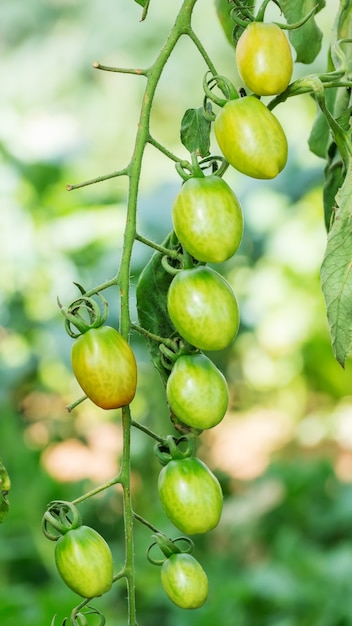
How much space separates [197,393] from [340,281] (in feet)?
0.37

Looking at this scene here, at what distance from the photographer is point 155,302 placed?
69 centimetres

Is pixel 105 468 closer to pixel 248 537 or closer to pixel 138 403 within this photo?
pixel 138 403

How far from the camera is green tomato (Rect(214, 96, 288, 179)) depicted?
1.92 ft

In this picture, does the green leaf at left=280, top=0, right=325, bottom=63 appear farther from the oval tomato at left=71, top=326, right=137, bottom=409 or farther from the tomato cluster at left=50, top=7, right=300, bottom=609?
the oval tomato at left=71, top=326, right=137, bottom=409

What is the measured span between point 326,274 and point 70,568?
0.24m

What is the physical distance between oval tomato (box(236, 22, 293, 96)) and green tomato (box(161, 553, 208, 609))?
299mm

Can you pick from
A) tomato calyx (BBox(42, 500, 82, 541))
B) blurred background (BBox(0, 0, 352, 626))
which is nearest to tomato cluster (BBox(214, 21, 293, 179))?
tomato calyx (BBox(42, 500, 82, 541))

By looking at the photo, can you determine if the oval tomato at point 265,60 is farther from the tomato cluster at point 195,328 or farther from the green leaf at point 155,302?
the green leaf at point 155,302

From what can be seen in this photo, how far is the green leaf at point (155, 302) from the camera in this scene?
2.23 feet

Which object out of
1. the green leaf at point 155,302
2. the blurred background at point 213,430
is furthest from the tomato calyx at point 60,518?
the blurred background at point 213,430

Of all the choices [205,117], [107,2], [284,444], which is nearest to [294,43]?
[205,117]

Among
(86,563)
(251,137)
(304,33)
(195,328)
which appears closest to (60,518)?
(86,563)

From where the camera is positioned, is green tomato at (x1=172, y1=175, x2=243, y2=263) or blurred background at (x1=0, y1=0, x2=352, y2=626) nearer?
green tomato at (x1=172, y1=175, x2=243, y2=263)

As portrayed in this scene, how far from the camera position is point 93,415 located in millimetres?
3879
